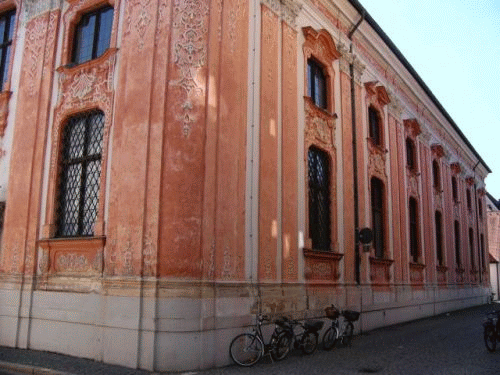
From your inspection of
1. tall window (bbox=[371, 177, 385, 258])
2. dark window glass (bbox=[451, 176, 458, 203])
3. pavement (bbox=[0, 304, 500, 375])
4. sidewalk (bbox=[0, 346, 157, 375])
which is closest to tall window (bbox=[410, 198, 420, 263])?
tall window (bbox=[371, 177, 385, 258])

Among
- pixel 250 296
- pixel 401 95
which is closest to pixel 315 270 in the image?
pixel 250 296

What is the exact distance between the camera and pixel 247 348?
9266mm

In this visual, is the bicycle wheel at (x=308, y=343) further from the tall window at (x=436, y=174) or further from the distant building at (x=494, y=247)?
the distant building at (x=494, y=247)

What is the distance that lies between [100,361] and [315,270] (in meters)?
5.32

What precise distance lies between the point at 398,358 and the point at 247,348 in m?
2.97

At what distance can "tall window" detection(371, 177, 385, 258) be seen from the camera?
1647 centimetres

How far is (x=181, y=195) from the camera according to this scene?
9.05m

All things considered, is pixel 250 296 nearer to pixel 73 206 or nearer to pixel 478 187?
pixel 73 206

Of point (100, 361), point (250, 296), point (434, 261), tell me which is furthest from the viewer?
point (434, 261)

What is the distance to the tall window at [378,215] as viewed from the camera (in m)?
16.5

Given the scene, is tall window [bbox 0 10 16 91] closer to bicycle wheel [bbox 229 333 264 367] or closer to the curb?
the curb

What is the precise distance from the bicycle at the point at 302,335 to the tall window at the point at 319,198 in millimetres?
2576

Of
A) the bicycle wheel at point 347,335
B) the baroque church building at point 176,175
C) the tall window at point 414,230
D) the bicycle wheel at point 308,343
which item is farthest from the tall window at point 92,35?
the tall window at point 414,230

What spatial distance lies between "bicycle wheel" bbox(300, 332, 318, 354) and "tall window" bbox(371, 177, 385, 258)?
6240 mm
